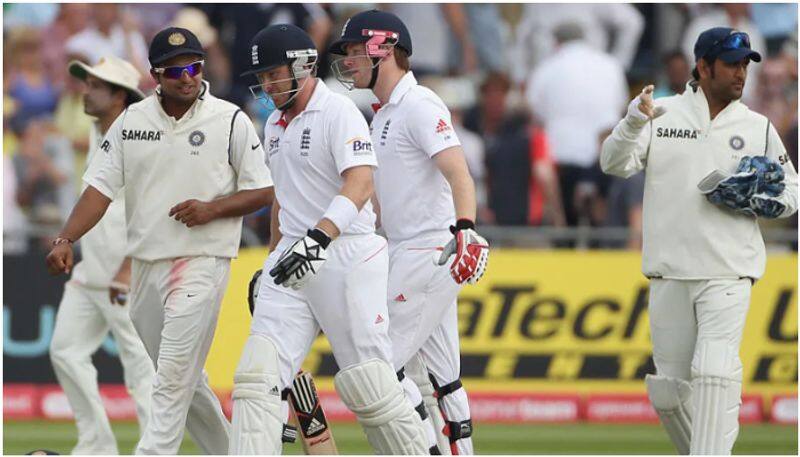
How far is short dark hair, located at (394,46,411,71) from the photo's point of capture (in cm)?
866

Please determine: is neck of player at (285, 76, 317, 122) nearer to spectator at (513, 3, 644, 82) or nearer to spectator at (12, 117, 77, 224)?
spectator at (12, 117, 77, 224)

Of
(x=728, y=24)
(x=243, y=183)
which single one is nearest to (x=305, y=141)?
(x=243, y=183)

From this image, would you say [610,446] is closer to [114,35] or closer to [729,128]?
[729,128]

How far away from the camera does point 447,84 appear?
16.1 meters

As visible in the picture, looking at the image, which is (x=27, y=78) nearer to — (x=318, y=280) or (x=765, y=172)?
(x=318, y=280)

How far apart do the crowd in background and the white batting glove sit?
547 cm

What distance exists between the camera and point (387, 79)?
8.62 metres

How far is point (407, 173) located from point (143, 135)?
1413 millimetres

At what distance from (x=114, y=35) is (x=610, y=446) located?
22.0 feet

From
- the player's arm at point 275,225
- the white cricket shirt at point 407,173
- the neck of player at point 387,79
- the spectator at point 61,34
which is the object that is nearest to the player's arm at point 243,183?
the player's arm at point 275,225

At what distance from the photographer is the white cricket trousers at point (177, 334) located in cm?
859

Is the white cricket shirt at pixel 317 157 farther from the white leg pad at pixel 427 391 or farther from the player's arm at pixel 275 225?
the white leg pad at pixel 427 391

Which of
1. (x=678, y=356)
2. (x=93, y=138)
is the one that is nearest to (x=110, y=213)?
(x=93, y=138)

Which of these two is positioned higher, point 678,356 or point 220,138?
point 220,138
